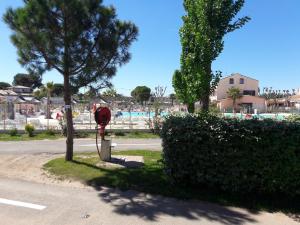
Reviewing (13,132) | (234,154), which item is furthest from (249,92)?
(234,154)

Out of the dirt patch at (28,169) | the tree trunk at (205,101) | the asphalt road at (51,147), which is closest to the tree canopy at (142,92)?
the asphalt road at (51,147)

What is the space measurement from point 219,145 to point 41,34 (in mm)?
5378

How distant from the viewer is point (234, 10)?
9.02 m

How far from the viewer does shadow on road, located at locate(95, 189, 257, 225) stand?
5.85 metres

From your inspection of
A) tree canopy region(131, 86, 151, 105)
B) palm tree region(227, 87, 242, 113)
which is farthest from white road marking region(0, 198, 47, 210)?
tree canopy region(131, 86, 151, 105)

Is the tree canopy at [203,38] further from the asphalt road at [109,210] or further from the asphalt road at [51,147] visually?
the asphalt road at [51,147]

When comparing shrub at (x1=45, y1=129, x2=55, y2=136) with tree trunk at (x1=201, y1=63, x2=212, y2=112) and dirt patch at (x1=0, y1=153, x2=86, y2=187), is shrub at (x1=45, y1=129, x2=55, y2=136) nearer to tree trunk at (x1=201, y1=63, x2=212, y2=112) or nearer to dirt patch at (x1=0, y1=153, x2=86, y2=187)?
dirt patch at (x1=0, y1=153, x2=86, y2=187)

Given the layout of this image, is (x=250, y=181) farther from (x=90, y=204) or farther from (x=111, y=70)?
(x=111, y=70)

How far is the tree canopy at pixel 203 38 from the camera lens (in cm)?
869

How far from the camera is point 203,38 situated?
28.3 ft

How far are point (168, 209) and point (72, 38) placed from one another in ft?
17.4

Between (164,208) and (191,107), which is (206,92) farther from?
(164,208)

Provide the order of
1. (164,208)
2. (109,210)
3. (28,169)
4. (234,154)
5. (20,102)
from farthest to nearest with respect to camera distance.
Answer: (20,102) < (28,169) < (234,154) < (164,208) < (109,210)

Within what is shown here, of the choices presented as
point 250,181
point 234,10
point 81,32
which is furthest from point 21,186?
point 234,10
